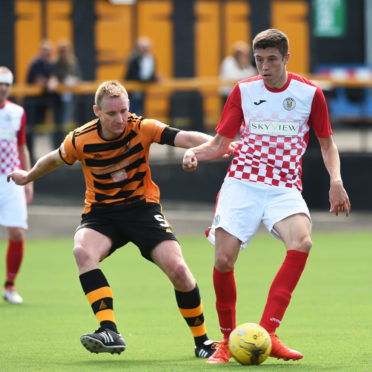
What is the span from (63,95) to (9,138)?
8163mm

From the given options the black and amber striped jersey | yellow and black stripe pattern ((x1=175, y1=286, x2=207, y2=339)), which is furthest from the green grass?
the black and amber striped jersey

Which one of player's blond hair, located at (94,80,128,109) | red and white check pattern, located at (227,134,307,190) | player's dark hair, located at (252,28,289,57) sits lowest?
red and white check pattern, located at (227,134,307,190)

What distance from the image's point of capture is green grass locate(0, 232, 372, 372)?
23.7 ft

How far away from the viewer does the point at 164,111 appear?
65.1 feet

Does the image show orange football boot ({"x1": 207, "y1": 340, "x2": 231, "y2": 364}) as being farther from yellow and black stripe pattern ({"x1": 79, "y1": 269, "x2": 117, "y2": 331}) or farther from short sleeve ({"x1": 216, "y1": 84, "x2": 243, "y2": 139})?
short sleeve ({"x1": 216, "y1": 84, "x2": 243, "y2": 139})

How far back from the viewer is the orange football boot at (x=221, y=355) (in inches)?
283

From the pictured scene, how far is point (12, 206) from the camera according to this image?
10992 mm

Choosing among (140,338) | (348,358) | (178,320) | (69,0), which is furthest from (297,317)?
(69,0)

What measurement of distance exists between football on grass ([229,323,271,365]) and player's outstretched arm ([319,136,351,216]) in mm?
915

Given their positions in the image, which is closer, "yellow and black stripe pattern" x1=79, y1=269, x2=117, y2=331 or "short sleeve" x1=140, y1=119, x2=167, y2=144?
"yellow and black stripe pattern" x1=79, y1=269, x2=117, y2=331

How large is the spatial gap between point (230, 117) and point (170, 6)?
64.3 feet

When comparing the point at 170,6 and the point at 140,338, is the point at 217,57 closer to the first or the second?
the point at 170,6

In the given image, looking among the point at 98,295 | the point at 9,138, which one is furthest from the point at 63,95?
the point at 98,295

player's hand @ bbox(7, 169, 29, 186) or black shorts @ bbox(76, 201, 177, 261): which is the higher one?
player's hand @ bbox(7, 169, 29, 186)
